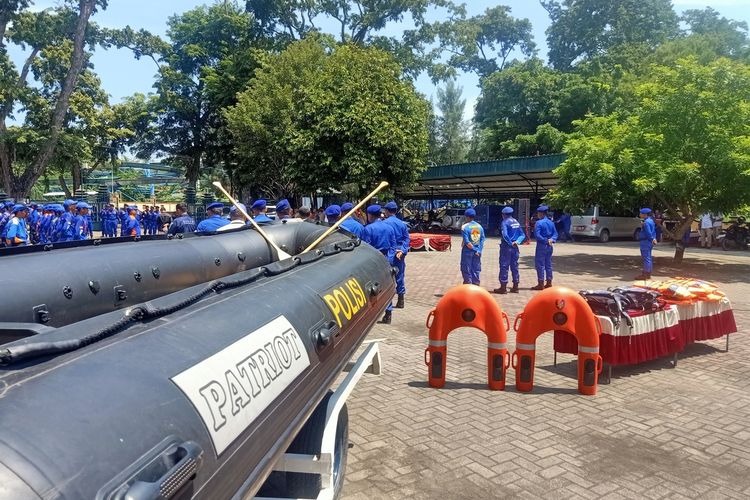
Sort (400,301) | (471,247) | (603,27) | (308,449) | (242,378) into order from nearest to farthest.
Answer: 1. (242,378)
2. (308,449)
3. (400,301)
4. (471,247)
5. (603,27)

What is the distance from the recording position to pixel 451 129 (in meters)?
58.4

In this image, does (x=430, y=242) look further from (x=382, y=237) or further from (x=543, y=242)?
(x=382, y=237)

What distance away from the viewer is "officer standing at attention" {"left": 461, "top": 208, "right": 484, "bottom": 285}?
10242 mm

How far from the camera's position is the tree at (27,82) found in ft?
87.3

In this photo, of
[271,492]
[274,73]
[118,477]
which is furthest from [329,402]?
[274,73]

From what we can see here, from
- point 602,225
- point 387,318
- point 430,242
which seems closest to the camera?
point 387,318

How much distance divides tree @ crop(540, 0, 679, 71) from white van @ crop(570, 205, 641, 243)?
20.9m

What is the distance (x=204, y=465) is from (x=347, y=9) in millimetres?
34645

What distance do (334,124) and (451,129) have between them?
39.6 m

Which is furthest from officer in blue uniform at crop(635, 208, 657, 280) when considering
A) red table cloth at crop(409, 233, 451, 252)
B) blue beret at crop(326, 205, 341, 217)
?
red table cloth at crop(409, 233, 451, 252)

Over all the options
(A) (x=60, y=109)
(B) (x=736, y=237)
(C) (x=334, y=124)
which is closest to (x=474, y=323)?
(C) (x=334, y=124)

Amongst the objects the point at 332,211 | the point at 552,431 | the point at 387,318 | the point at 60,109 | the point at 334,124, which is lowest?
the point at 552,431

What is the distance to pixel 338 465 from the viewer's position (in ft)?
12.2

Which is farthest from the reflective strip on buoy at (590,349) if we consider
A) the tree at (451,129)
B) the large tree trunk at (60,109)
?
A: the tree at (451,129)
